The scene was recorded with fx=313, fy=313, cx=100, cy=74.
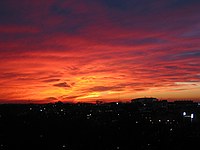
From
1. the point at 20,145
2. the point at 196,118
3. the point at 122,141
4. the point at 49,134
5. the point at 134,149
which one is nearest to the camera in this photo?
the point at 134,149

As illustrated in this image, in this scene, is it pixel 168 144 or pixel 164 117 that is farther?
pixel 164 117

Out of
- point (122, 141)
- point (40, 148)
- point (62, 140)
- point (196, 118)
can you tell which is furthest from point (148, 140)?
point (196, 118)

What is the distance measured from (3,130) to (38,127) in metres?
9.94

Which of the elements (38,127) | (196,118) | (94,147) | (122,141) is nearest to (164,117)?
(196,118)

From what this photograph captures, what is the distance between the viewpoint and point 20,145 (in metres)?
48.7

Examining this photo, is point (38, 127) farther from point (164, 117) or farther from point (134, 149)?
point (164, 117)

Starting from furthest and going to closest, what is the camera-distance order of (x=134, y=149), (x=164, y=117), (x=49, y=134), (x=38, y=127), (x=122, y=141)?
(x=164, y=117)
(x=38, y=127)
(x=49, y=134)
(x=122, y=141)
(x=134, y=149)

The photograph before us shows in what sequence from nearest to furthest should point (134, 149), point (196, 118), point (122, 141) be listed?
point (134, 149), point (122, 141), point (196, 118)

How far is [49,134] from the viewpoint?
6197 centimetres

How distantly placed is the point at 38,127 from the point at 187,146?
37538 mm

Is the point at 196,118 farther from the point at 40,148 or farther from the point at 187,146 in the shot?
the point at 40,148

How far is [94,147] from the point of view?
157 feet

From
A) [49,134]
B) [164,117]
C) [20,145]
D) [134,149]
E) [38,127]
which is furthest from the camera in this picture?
[164,117]

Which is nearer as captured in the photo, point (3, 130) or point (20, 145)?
point (20, 145)
